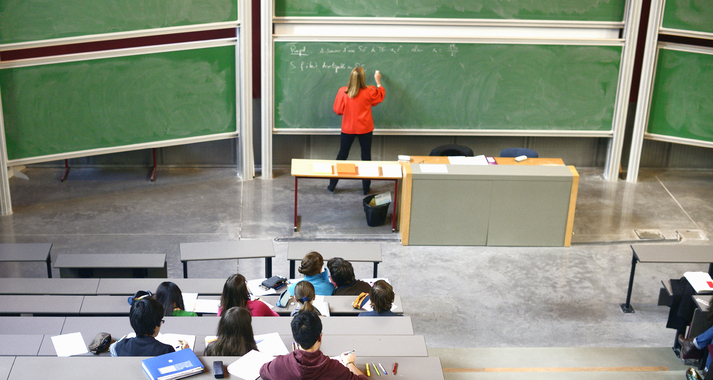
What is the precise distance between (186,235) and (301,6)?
3.62m

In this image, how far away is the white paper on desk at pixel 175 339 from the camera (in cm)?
461

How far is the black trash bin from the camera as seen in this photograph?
8.88 meters

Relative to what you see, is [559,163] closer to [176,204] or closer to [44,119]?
[176,204]

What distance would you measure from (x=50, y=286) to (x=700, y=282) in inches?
225

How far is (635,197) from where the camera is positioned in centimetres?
1015

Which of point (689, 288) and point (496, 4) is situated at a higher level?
point (496, 4)

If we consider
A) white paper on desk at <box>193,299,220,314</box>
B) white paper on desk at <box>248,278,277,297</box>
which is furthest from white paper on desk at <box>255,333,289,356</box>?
white paper on desk at <box>248,278,277,297</box>

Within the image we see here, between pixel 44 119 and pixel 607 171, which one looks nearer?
pixel 44 119

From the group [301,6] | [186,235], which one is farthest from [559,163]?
[186,235]

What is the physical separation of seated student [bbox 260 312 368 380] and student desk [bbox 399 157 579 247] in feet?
14.7

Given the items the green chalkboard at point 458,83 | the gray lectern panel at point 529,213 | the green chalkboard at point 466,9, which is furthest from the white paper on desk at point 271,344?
the green chalkboard at point 466,9

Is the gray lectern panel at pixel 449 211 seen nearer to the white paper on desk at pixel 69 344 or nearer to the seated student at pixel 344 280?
the seated student at pixel 344 280

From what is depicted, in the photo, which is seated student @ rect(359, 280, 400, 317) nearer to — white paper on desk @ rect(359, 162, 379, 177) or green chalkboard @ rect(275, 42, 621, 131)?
white paper on desk @ rect(359, 162, 379, 177)

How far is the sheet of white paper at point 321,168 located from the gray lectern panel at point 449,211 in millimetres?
1150
